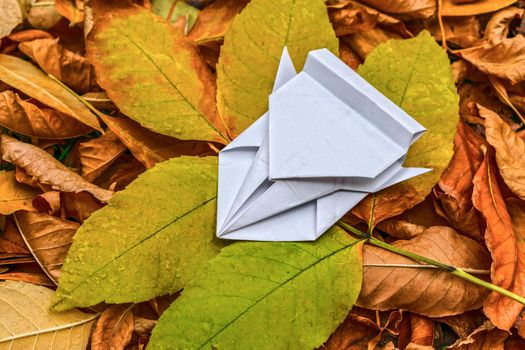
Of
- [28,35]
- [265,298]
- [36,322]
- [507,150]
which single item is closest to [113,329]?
[36,322]

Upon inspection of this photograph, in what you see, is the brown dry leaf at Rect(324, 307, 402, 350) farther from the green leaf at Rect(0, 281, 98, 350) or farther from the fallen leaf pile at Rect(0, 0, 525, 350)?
the green leaf at Rect(0, 281, 98, 350)

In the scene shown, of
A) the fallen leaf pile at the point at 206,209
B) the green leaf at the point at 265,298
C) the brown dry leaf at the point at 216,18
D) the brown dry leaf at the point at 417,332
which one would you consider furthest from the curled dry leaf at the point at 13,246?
the brown dry leaf at the point at 417,332

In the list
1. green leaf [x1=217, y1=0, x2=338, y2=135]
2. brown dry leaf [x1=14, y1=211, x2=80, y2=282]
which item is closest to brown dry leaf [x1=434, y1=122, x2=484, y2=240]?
green leaf [x1=217, y1=0, x2=338, y2=135]

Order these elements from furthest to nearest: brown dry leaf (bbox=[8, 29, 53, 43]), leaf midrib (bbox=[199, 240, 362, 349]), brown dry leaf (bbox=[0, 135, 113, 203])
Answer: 1. brown dry leaf (bbox=[8, 29, 53, 43])
2. brown dry leaf (bbox=[0, 135, 113, 203])
3. leaf midrib (bbox=[199, 240, 362, 349])

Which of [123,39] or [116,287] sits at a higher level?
[123,39]

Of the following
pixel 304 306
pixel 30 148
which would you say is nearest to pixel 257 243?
pixel 304 306

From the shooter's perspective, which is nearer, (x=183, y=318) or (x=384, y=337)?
(x=183, y=318)

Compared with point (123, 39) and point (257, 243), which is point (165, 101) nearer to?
point (123, 39)
